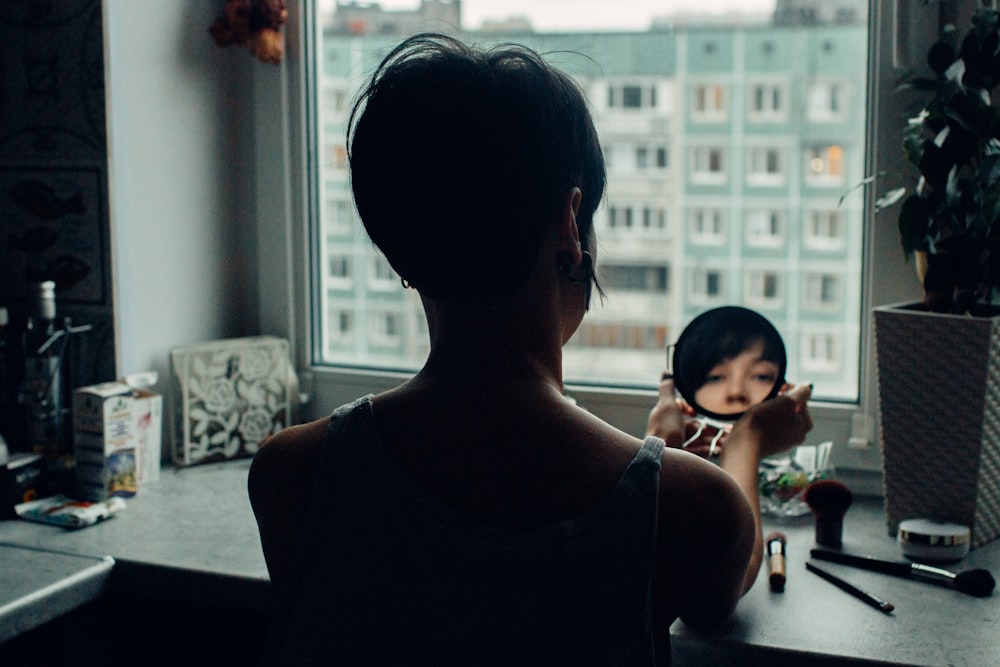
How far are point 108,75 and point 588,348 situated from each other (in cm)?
86

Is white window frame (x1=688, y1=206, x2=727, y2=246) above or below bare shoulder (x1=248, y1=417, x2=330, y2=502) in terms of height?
above

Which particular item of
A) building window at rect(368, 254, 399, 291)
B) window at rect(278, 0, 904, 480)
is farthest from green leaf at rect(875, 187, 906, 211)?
building window at rect(368, 254, 399, 291)

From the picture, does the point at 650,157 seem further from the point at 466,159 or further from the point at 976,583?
the point at 466,159

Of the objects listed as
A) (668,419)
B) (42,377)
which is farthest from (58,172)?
(668,419)

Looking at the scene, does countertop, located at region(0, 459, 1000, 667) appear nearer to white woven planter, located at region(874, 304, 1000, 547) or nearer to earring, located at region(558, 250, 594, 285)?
white woven planter, located at region(874, 304, 1000, 547)

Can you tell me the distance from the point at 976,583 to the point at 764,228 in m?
0.68

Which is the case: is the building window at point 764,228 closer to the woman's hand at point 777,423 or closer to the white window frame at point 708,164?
the white window frame at point 708,164

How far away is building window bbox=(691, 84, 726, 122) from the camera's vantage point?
1.61 meters

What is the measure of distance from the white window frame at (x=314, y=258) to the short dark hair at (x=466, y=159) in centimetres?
82

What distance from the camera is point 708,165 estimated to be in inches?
64.2

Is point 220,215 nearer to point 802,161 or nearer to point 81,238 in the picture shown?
point 81,238

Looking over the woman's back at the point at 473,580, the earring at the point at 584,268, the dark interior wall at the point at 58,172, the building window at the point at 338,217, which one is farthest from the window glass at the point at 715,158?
the woman's back at the point at 473,580

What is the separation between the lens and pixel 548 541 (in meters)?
0.75

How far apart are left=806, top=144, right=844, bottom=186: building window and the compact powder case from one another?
57cm
